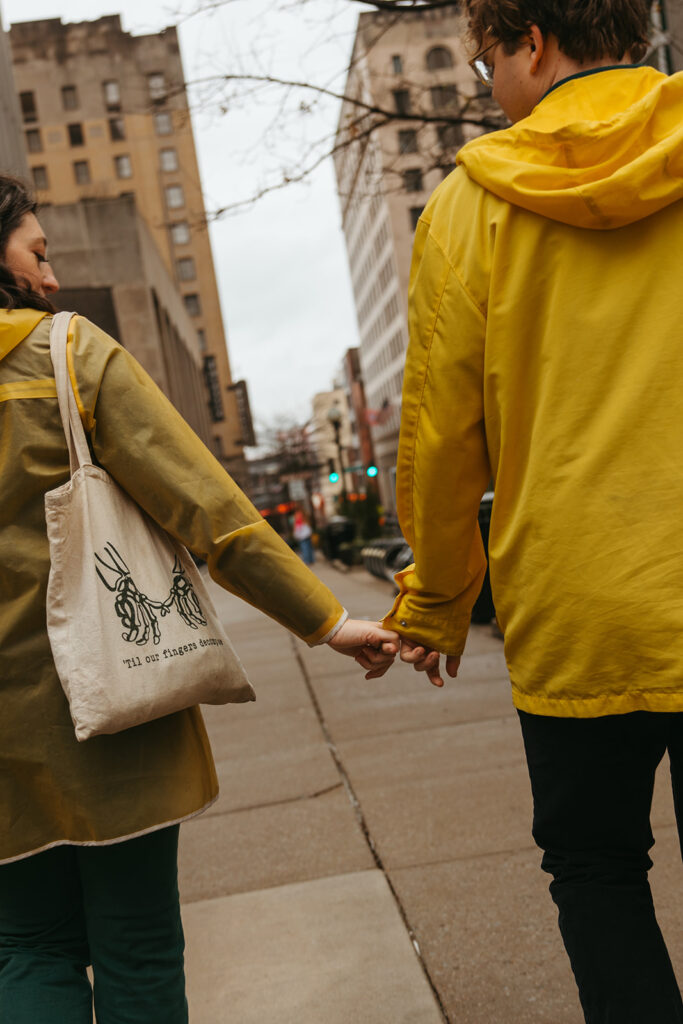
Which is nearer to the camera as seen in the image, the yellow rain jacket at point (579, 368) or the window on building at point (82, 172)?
the yellow rain jacket at point (579, 368)

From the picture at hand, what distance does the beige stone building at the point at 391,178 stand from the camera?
905 centimetres

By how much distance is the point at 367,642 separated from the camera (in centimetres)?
220

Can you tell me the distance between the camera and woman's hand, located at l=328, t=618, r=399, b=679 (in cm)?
215

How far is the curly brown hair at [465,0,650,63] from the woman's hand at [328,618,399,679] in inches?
43.9

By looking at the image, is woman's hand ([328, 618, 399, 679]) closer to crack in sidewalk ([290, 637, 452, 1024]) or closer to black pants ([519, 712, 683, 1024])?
black pants ([519, 712, 683, 1024])

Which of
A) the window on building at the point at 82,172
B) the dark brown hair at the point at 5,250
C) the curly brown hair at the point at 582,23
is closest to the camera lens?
the curly brown hair at the point at 582,23

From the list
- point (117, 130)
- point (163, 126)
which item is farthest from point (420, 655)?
point (163, 126)

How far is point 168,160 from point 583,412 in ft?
273

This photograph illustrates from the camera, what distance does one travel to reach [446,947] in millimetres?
2941

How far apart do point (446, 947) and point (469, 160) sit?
84.9 inches

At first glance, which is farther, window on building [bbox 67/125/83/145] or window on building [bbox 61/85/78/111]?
window on building [bbox 67/125/83/145]

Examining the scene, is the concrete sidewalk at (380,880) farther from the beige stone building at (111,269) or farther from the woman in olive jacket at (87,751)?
the beige stone building at (111,269)

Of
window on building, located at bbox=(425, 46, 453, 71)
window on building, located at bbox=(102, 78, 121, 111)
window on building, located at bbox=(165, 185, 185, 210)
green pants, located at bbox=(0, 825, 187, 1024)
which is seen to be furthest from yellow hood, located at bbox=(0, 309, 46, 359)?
window on building, located at bbox=(165, 185, 185, 210)

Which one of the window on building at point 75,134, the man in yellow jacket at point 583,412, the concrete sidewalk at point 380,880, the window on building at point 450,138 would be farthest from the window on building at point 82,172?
the man in yellow jacket at point 583,412
